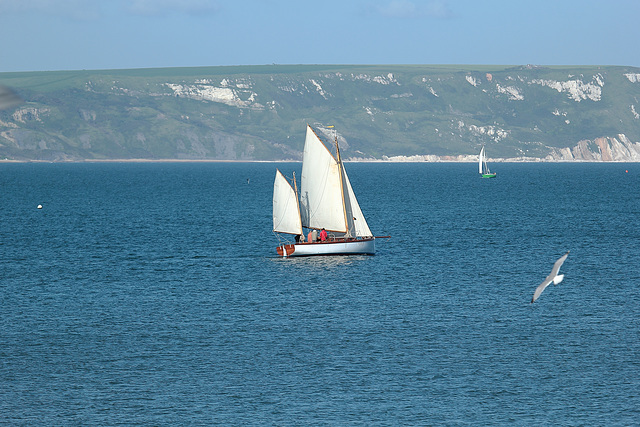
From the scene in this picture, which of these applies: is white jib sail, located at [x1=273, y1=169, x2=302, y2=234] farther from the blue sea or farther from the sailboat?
the blue sea

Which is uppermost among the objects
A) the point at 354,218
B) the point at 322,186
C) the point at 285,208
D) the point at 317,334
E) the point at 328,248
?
the point at 322,186

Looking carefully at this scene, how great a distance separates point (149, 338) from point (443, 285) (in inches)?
1180

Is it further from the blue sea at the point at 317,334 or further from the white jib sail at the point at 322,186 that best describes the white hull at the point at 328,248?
the white jib sail at the point at 322,186

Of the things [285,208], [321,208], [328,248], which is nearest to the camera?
[328,248]

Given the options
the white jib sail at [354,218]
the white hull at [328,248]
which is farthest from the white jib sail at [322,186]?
the white hull at [328,248]

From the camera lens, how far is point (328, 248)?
93312 millimetres

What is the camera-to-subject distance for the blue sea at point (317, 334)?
147 ft

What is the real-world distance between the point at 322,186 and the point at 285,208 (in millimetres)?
4839

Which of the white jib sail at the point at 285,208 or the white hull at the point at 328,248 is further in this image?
the white jib sail at the point at 285,208

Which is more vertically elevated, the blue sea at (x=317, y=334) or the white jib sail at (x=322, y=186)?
the white jib sail at (x=322, y=186)

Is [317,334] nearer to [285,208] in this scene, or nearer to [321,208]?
[321,208]

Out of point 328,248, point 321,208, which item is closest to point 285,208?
point 321,208

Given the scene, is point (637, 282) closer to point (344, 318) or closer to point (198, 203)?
point (344, 318)

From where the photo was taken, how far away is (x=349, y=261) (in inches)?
3681
